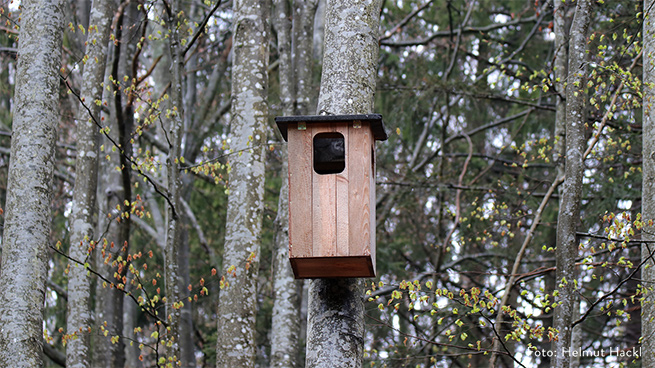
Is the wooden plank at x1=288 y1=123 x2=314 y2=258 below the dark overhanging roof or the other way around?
below

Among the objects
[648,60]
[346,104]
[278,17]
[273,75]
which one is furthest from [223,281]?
[273,75]

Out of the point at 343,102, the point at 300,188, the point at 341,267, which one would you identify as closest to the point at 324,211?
the point at 300,188

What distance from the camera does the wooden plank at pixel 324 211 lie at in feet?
12.5

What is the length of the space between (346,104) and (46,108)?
232 cm

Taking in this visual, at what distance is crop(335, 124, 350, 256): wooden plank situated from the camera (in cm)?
383

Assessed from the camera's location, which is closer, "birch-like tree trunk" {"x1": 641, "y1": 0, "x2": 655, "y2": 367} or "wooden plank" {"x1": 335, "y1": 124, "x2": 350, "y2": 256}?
"wooden plank" {"x1": 335, "y1": 124, "x2": 350, "y2": 256}

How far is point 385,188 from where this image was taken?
11.0 metres

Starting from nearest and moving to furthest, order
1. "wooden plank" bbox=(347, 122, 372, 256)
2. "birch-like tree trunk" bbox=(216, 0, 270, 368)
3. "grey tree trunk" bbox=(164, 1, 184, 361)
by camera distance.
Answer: "wooden plank" bbox=(347, 122, 372, 256) → "birch-like tree trunk" bbox=(216, 0, 270, 368) → "grey tree trunk" bbox=(164, 1, 184, 361)

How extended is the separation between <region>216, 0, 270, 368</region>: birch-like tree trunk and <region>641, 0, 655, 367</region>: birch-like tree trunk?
2836 millimetres

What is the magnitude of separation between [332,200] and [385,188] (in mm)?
7138

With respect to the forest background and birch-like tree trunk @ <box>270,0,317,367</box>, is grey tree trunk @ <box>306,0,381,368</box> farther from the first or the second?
birch-like tree trunk @ <box>270,0,317,367</box>

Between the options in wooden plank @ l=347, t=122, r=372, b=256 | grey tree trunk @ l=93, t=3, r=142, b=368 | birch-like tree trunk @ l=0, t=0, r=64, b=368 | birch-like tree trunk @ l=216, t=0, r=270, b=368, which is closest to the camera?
wooden plank @ l=347, t=122, r=372, b=256

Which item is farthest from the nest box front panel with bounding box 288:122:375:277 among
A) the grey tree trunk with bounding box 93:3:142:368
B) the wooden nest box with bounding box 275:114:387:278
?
the grey tree trunk with bounding box 93:3:142:368

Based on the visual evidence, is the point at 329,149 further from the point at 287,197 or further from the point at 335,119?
→ the point at 287,197
